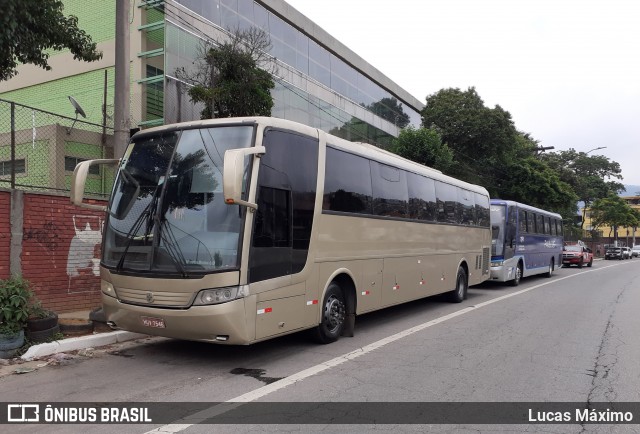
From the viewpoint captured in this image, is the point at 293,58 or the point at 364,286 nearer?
the point at 364,286

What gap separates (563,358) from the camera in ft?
23.6

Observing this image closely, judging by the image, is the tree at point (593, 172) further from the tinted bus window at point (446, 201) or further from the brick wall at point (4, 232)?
the brick wall at point (4, 232)

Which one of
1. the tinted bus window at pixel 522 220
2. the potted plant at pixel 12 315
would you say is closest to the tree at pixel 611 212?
the tinted bus window at pixel 522 220

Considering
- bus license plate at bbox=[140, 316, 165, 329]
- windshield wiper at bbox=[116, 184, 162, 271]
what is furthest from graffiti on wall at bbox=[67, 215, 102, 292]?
bus license plate at bbox=[140, 316, 165, 329]

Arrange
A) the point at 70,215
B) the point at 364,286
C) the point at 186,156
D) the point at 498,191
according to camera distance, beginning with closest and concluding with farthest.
Result: the point at 186,156 < the point at 364,286 < the point at 70,215 < the point at 498,191

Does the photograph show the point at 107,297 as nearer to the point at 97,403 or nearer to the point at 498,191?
the point at 97,403

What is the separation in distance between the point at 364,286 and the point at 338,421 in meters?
4.10

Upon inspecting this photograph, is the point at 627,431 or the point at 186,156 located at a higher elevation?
the point at 186,156

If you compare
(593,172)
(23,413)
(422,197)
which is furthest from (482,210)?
(593,172)

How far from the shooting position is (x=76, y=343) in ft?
23.3

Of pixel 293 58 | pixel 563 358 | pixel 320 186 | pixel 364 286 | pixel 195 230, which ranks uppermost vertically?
pixel 293 58

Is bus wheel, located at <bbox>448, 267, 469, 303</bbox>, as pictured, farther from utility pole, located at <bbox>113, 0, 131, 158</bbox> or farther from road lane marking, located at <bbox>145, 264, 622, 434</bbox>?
utility pole, located at <bbox>113, 0, 131, 158</bbox>

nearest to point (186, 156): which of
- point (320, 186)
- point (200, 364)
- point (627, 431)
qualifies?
point (320, 186)

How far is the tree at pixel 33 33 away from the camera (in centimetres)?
605
